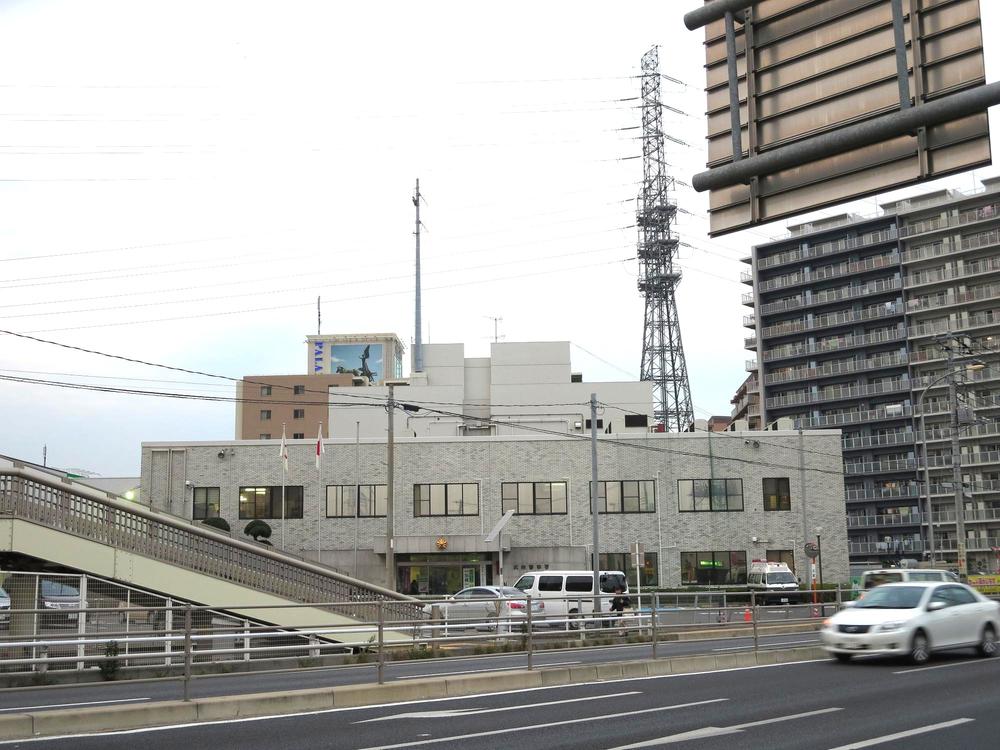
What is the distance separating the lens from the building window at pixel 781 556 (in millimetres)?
55344

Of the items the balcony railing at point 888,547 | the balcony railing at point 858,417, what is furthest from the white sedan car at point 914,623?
the balcony railing at point 858,417

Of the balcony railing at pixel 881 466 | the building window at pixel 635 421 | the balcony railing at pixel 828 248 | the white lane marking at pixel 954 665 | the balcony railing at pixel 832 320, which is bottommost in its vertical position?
the white lane marking at pixel 954 665

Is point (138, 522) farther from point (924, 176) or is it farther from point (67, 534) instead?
point (924, 176)

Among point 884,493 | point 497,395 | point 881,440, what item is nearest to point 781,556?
point 497,395

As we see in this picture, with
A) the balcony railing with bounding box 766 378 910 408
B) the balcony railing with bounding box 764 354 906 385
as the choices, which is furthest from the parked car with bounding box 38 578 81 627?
the balcony railing with bounding box 764 354 906 385

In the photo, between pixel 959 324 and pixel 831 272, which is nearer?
pixel 959 324

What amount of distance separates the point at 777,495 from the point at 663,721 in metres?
45.9

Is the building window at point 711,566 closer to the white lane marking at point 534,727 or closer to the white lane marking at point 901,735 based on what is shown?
the white lane marking at point 534,727

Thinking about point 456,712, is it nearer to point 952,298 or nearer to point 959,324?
point 959,324

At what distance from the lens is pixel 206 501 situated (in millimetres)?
56250

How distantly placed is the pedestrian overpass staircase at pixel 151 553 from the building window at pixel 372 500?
27.0 m

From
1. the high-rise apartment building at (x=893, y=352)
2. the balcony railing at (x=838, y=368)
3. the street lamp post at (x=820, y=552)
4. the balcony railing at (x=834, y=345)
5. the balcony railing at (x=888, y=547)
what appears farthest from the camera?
the balcony railing at (x=834, y=345)

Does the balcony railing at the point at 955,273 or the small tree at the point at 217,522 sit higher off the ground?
the balcony railing at the point at 955,273

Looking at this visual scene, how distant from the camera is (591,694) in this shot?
15.2 m
